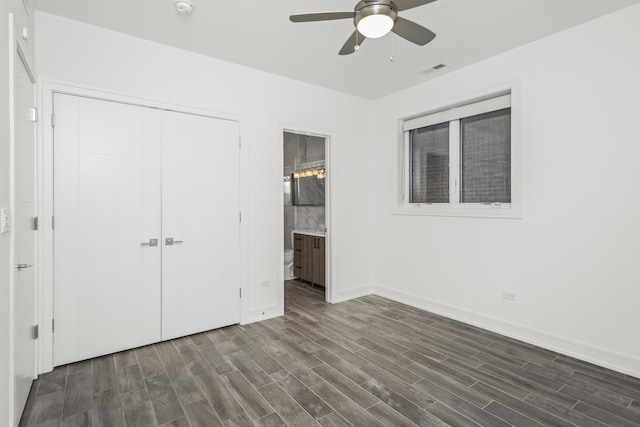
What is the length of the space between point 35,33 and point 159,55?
896 mm

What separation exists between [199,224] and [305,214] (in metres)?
2.85

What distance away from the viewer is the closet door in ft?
10.2

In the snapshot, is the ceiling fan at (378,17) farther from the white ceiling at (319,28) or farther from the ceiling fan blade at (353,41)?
the white ceiling at (319,28)

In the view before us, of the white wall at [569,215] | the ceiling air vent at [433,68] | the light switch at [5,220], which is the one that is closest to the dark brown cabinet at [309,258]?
the white wall at [569,215]

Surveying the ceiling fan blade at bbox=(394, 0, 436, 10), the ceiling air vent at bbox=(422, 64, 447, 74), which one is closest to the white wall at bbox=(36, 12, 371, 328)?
the ceiling air vent at bbox=(422, 64, 447, 74)

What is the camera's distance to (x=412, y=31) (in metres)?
2.16

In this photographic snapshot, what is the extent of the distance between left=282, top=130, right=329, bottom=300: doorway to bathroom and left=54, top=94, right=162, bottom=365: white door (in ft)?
7.45

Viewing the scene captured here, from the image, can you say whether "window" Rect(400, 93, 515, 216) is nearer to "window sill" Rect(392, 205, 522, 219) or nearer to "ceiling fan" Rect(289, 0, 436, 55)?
"window sill" Rect(392, 205, 522, 219)

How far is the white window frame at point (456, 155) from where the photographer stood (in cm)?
316

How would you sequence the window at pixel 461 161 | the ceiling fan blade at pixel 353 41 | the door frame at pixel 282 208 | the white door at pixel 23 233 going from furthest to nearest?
the door frame at pixel 282 208, the window at pixel 461 161, the ceiling fan blade at pixel 353 41, the white door at pixel 23 233

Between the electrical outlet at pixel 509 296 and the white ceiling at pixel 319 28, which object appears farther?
the electrical outlet at pixel 509 296

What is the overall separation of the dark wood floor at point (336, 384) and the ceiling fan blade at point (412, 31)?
98.1 inches

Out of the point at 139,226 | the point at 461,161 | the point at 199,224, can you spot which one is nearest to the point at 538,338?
the point at 461,161

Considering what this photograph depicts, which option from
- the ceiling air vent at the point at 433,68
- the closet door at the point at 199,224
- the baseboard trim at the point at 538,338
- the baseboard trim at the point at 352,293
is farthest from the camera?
the baseboard trim at the point at 352,293
